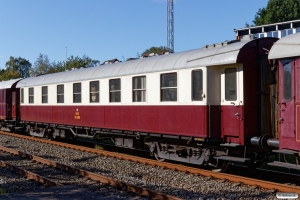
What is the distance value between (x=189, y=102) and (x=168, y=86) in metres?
1.08

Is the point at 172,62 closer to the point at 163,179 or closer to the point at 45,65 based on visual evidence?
the point at 163,179

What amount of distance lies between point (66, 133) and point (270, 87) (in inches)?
454

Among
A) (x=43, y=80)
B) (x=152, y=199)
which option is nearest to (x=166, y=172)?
(x=152, y=199)

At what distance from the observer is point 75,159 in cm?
1426

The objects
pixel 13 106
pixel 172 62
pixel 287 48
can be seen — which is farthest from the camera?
pixel 13 106

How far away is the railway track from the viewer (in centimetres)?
886

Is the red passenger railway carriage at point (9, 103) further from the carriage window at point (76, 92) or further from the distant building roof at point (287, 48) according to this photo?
the distant building roof at point (287, 48)

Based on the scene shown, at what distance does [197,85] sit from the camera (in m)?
11.0

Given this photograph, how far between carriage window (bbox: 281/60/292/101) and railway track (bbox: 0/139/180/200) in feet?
11.2

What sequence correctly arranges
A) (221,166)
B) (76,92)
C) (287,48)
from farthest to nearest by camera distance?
(76,92) → (221,166) → (287,48)

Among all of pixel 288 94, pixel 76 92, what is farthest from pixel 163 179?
pixel 76 92

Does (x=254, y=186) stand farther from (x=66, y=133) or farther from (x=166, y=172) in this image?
(x=66, y=133)

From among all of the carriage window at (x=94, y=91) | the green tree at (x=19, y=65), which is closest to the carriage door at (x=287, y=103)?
the carriage window at (x=94, y=91)

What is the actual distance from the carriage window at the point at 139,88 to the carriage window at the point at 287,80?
5.04 meters
